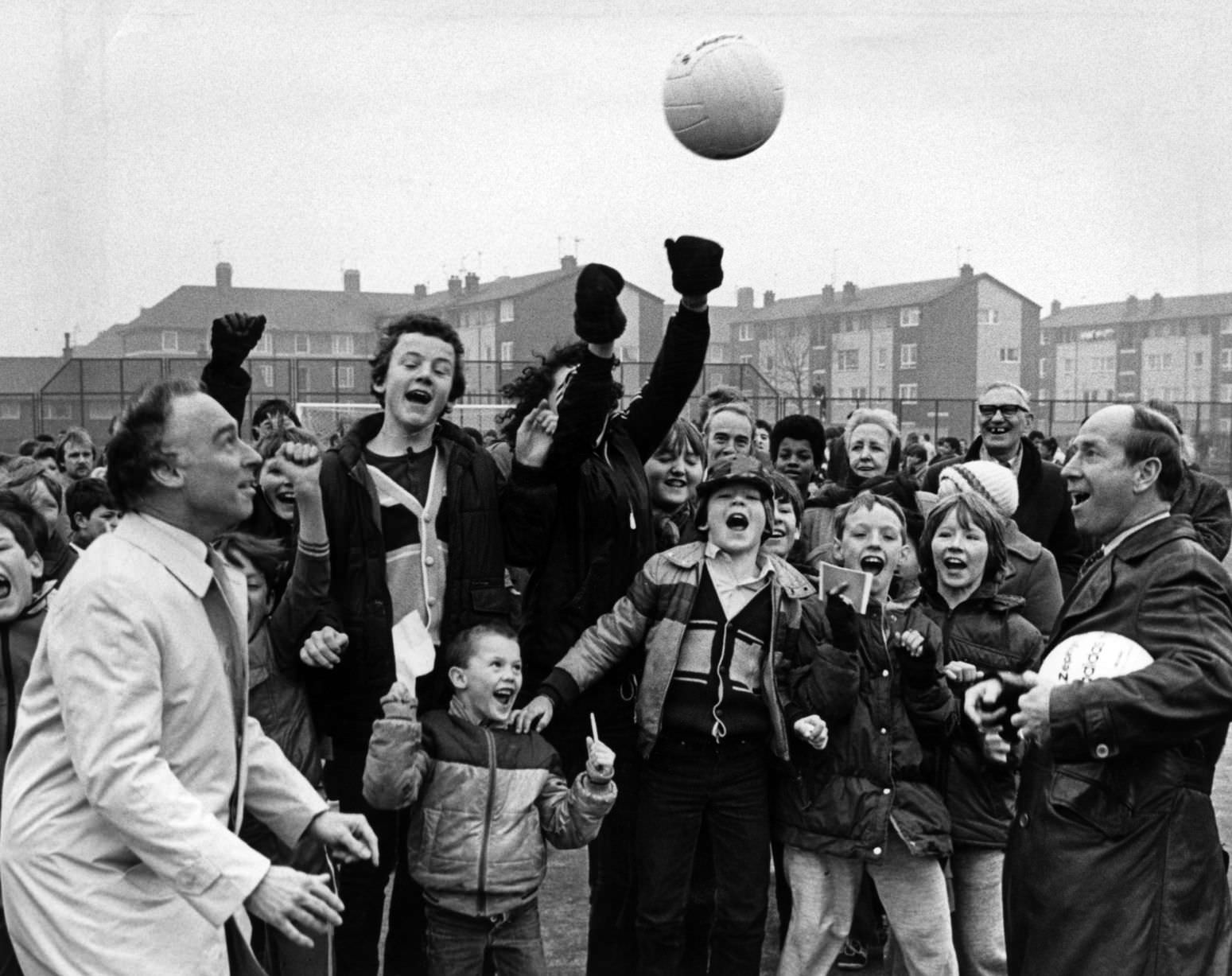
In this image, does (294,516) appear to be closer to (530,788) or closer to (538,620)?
(538,620)

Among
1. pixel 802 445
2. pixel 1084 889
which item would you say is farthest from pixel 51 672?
pixel 802 445

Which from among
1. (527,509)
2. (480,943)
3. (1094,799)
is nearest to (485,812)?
(480,943)

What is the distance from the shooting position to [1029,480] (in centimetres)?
683

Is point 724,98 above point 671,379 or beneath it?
above

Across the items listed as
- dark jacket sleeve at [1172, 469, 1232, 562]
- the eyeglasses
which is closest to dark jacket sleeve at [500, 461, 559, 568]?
the eyeglasses

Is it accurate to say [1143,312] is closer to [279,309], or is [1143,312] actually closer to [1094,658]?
[279,309]

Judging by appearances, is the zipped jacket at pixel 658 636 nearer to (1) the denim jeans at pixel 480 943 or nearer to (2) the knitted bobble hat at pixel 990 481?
(1) the denim jeans at pixel 480 943

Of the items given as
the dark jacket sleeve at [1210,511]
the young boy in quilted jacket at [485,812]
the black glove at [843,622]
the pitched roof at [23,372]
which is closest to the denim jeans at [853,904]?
the black glove at [843,622]

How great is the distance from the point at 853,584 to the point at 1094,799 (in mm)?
1263

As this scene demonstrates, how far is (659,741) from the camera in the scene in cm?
487

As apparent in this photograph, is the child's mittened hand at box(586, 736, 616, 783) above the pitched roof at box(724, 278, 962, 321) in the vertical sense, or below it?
below

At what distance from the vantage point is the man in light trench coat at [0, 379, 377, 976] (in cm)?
285

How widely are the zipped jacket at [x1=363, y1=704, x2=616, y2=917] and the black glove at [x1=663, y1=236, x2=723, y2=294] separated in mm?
1689

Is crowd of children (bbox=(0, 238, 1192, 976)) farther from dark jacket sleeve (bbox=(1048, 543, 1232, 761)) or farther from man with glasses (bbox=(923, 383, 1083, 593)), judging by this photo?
man with glasses (bbox=(923, 383, 1083, 593))
